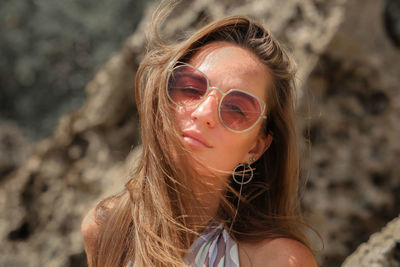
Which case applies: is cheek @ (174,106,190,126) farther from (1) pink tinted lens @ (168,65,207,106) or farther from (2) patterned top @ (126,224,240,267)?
(2) patterned top @ (126,224,240,267)

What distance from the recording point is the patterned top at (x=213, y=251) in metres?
1.16

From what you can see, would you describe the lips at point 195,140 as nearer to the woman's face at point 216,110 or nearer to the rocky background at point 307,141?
the woman's face at point 216,110

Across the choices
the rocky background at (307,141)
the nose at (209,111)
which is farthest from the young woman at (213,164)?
the rocky background at (307,141)

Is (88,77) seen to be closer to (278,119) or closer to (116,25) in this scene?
(116,25)

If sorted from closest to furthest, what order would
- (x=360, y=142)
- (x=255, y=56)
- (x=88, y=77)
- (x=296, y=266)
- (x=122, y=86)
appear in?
(x=296, y=266) → (x=255, y=56) → (x=360, y=142) → (x=122, y=86) → (x=88, y=77)

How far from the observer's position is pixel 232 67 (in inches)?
45.3

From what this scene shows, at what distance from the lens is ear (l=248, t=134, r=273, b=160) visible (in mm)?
1242

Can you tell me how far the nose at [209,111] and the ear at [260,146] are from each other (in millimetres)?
179

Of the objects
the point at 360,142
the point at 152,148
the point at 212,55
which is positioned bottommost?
the point at 360,142

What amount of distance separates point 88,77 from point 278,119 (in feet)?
9.88

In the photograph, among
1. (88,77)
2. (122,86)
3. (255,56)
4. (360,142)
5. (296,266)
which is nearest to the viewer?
(296,266)

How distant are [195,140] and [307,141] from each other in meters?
0.90

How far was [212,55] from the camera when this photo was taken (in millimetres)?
1186

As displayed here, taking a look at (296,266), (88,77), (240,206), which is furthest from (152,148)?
(88,77)
